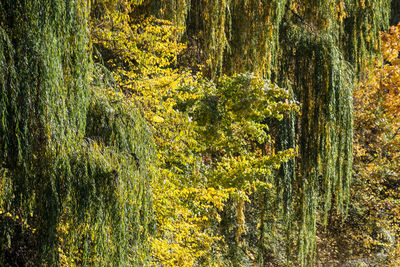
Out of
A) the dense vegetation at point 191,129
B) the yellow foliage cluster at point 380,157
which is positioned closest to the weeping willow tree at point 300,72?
the dense vegetation at point 191,129

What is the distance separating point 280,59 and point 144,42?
5.43 feet

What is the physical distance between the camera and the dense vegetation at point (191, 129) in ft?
7.32

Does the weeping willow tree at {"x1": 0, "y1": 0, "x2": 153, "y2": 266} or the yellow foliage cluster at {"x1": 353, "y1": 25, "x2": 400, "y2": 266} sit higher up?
the weeping willow tree at {"x1": 0, "y1": 0, "x2": 153, "y2": 266}

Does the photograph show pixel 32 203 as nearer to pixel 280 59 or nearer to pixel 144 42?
pixel 144 42

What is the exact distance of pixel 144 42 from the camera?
15.9 ft

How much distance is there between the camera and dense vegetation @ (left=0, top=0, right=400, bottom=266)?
7.32 feet

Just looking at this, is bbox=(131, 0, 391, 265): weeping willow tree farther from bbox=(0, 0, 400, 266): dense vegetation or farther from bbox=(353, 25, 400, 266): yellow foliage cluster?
bbox=(353, 25, 400, 266): yellow foliage cluster

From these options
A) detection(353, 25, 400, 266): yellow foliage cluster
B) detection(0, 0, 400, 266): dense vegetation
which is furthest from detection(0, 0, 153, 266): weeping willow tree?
detection(353, 25, 400, 266): yellow foliage cluster

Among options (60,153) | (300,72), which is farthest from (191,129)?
(60,153)

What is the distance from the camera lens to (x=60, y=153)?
226 centimetres

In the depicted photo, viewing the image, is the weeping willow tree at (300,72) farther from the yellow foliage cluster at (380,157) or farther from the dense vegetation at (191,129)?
the yellow foliage cluster at (380,157)

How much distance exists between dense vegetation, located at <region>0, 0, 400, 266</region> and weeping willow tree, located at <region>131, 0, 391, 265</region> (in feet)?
0.05

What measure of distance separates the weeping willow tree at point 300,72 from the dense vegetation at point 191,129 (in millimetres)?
17

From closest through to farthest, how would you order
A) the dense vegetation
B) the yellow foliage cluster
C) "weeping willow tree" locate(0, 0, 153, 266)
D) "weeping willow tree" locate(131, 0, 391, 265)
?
"weeping willow tree" locate(0, 0, 153, 266) → the dense vegetation → "weeping willow tree" locate(131, 0, 391, 265) → the yellow foliage cluster
